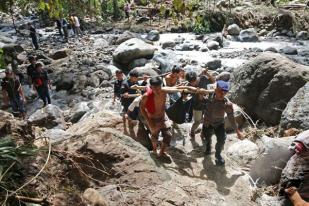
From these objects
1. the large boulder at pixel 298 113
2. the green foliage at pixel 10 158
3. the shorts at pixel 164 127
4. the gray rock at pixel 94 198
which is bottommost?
the large boulder at pixel 298 113

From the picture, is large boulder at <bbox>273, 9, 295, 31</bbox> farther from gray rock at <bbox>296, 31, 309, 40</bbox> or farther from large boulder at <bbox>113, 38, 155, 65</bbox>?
large boulder at <bbox>113, 38, 155, 65</bbox>

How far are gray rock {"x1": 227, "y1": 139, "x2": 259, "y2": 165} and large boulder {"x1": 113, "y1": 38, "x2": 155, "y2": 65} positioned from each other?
937 cm

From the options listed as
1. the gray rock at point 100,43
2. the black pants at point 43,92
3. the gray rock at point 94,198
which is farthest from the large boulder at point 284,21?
the gray rock at point 94,198

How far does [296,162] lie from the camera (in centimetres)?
457

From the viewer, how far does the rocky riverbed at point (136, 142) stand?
4270 millimetres

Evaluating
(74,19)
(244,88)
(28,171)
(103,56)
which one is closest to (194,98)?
(244,88)

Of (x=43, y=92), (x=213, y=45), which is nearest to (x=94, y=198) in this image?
(x=43, y=92)

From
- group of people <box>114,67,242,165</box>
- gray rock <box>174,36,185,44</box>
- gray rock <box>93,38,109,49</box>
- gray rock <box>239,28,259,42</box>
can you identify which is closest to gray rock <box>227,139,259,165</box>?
group of people <box>114,67,242,165</box>

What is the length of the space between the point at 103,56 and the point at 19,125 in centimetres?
1284

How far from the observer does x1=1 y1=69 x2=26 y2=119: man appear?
907cm

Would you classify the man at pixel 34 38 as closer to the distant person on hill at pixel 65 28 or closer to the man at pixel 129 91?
the distant person on hill at pixel 65 28

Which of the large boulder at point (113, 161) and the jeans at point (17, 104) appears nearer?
the large boulder at point (113, 161)

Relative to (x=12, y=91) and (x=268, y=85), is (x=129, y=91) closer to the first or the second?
(x=268, y=85)

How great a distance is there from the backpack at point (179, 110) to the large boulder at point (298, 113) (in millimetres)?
1686
